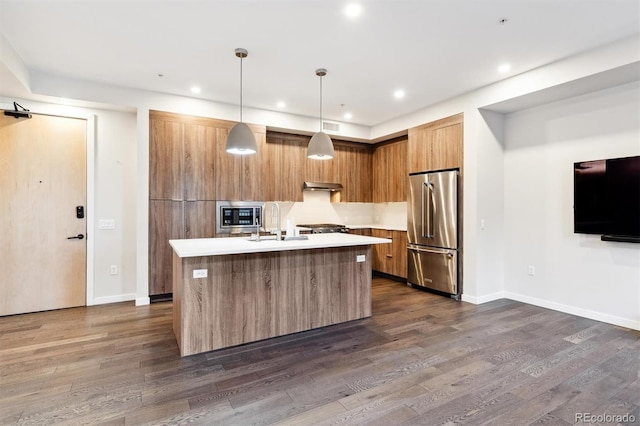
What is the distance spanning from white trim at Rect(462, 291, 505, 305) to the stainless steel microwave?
3154 mm

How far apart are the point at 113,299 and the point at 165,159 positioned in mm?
2074

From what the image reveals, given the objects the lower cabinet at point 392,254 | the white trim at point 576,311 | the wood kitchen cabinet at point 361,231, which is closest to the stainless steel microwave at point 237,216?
the wood kitchen cabinet at point 361,231

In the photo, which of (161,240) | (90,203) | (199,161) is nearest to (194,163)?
(199,161)

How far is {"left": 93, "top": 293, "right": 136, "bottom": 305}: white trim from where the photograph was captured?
14.4 feet

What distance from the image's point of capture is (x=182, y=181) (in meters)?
4.59

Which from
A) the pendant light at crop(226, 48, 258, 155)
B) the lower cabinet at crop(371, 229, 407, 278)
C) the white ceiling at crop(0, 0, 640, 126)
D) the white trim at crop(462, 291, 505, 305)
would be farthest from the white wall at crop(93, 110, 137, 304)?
the white trim at crop(462, 291, 505, 305)

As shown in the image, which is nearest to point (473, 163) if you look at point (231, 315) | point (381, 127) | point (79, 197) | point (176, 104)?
point (381, 127)

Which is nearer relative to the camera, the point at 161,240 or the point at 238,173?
the point at 161,240

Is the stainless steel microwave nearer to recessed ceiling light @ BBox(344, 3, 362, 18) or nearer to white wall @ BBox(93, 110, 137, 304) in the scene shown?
white wall @ BBox(93, 110, 137, 304)

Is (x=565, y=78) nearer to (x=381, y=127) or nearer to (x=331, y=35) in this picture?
A: (x=331, y=35)

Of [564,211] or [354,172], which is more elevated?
[354,172]

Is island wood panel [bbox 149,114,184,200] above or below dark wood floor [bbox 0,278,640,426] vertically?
above

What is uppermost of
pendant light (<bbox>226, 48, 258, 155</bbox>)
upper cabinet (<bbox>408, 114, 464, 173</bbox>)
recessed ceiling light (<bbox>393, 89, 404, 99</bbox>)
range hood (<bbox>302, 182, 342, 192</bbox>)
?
recessed ceiling light (<bbox>393, 89, 404, 99</bbox>)

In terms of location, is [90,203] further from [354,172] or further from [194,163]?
[354,172]
